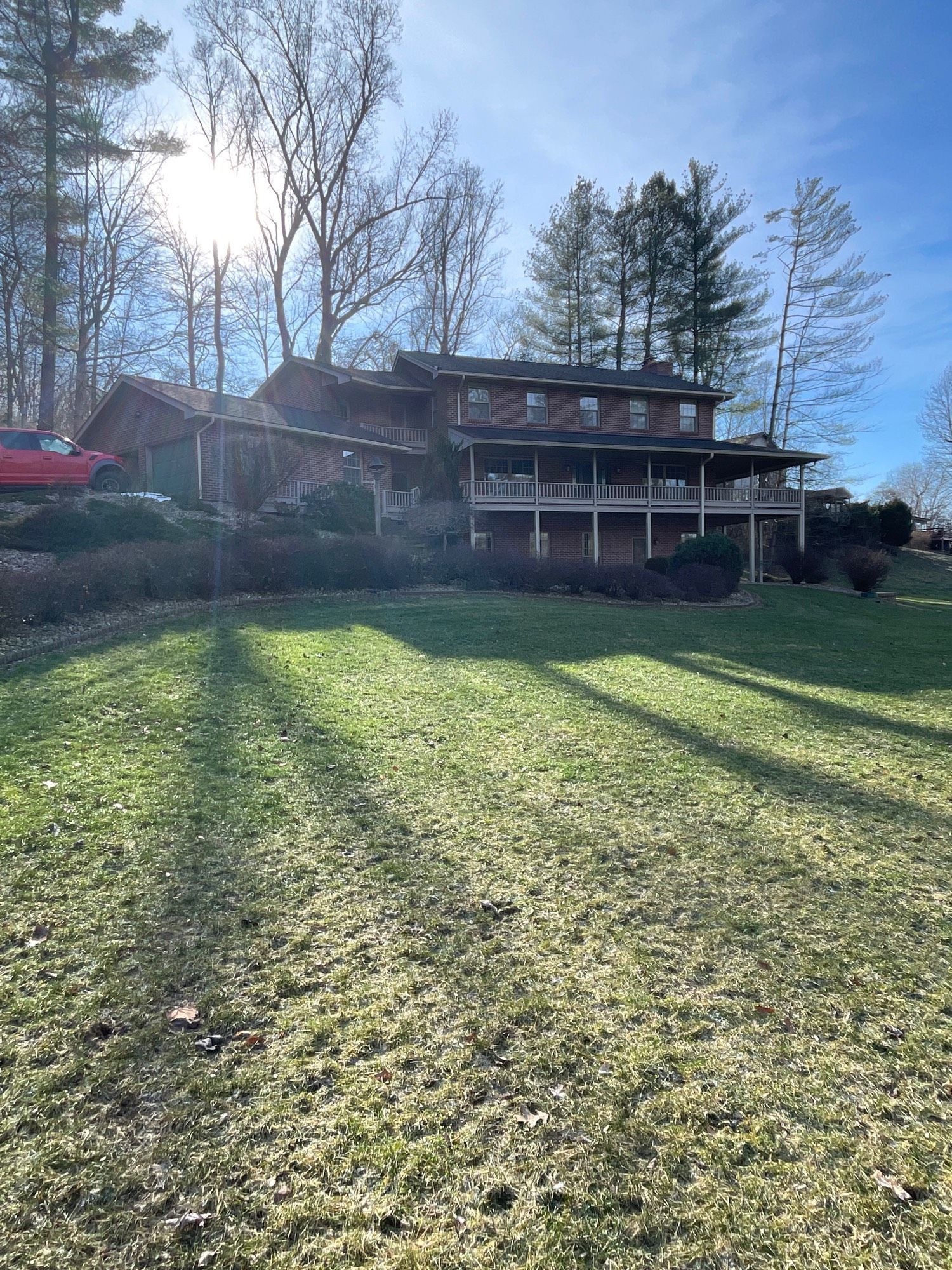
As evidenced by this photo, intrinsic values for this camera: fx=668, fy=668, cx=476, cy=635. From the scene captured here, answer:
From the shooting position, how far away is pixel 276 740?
17.6 ft

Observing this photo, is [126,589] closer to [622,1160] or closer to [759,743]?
[759,743]

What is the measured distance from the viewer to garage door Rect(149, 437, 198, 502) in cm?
2138

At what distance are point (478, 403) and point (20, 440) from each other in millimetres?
15223

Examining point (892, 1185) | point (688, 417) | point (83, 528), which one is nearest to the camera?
point (892, 1185)

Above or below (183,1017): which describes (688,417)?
above

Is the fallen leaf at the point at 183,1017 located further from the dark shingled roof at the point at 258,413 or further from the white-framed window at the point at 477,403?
the white-framed window at the point at 477,403

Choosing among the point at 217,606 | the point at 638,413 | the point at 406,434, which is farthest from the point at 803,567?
the point at 217,606

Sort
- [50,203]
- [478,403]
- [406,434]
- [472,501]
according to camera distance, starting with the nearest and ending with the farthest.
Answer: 1. [50,203]
2. [472,501]
3. [478,403]
4. [406,434]

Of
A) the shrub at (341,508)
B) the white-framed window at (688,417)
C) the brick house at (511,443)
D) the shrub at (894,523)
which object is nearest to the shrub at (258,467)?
the shrub at (341,508)

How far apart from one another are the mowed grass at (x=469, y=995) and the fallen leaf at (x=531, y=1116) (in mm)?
11

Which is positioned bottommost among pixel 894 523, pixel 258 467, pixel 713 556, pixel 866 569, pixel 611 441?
pixel 866 569

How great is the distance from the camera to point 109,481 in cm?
1777

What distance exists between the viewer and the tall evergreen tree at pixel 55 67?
68.0 feet

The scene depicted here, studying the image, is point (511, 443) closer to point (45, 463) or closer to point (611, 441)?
point (611, 441)
